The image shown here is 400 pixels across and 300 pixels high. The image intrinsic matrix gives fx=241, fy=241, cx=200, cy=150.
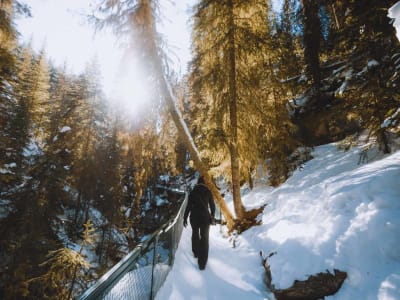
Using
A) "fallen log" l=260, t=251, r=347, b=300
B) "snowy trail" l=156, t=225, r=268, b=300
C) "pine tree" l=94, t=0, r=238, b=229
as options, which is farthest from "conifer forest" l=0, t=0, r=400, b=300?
"fallen log" l=260, t=251, r=347, b=300

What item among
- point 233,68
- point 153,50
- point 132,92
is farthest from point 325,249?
point 153,50

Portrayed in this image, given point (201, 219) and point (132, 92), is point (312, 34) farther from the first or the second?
point (201, 219)

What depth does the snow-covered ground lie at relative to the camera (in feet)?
12.9

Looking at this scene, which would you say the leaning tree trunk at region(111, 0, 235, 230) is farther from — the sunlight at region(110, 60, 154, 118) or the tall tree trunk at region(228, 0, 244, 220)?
the tall tree trunk at region(228, 0, 244, 220)

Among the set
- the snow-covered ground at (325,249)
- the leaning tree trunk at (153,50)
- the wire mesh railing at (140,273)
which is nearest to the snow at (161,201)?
the leaning tree trunk at (153,50)

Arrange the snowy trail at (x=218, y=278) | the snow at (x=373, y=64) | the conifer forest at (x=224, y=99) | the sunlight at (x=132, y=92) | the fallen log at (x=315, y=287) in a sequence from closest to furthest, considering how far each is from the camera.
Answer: the fallen log at (x=315, y=287) < the snowy trail at (x=218, y=278) < the snow at (x=373, y=64) < the conifer forest at (x=224, y=99) < the sunlight at (x=132, y=92)

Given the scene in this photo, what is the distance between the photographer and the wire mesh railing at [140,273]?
2.32m

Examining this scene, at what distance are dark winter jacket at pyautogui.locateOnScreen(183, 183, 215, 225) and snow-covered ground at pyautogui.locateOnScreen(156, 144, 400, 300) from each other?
114cm

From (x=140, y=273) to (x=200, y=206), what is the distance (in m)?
2.59

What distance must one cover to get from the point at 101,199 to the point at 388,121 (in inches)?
792

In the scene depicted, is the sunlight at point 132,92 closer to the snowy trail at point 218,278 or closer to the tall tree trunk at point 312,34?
the snowy trail at point 218,278

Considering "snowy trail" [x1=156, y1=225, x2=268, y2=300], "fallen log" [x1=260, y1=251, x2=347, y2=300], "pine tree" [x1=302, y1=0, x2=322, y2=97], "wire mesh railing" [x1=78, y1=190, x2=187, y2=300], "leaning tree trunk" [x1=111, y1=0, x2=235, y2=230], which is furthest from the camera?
"pine tree" [x1=302, y1=0, x2=322, y2=97]

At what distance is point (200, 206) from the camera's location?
5.88m

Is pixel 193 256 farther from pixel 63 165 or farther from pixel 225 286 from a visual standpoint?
pixel 63 165
